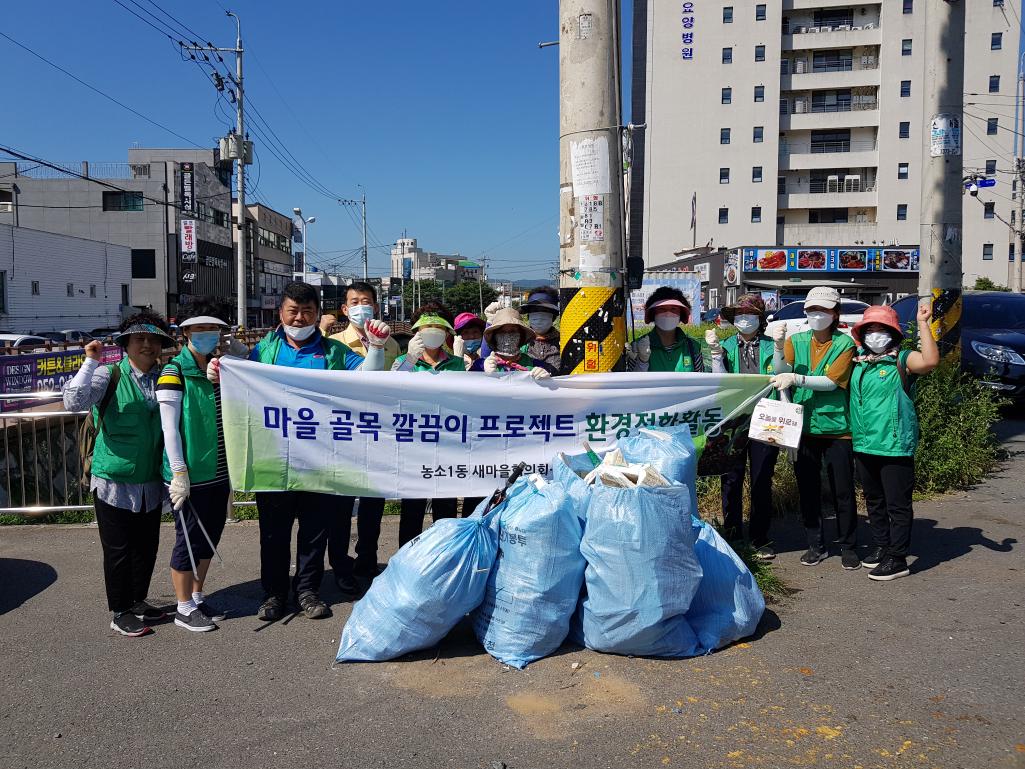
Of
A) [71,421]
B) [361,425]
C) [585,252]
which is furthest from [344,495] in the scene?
[71,421]

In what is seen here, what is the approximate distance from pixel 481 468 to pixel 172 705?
2096mm

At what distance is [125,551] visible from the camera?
435cm

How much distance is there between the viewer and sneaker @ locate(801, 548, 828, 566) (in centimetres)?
520

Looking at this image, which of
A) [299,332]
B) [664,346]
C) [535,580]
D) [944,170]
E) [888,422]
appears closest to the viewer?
[535,580]

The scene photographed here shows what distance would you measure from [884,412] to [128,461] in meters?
4.30

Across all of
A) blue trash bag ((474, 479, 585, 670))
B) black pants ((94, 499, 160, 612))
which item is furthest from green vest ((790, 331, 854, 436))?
black pants ((94, 499, 160, 612))

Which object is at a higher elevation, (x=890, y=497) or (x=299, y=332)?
Answer: (x=299, y=332)

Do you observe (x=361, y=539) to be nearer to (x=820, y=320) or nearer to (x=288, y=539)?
(x=288, y=539)

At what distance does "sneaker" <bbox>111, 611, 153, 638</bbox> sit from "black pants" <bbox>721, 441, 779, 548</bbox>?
361 centimetres

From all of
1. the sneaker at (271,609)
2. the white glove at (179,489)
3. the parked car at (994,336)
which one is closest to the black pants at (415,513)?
the sneaker at (271,609)

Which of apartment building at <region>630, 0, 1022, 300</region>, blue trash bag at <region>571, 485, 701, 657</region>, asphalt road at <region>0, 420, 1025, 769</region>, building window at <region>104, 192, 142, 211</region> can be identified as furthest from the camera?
apartment building at <region>630, 0, 1022, 300</region>

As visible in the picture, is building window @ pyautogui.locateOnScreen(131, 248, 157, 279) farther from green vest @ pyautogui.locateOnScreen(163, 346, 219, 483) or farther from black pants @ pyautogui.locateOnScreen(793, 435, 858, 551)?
black pants @ pyautogui.locateOnScreen(793, 435, 858, 551)

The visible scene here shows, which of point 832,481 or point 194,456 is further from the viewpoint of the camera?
point 832,481

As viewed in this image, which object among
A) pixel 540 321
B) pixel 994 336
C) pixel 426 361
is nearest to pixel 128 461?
pixel 426 361
